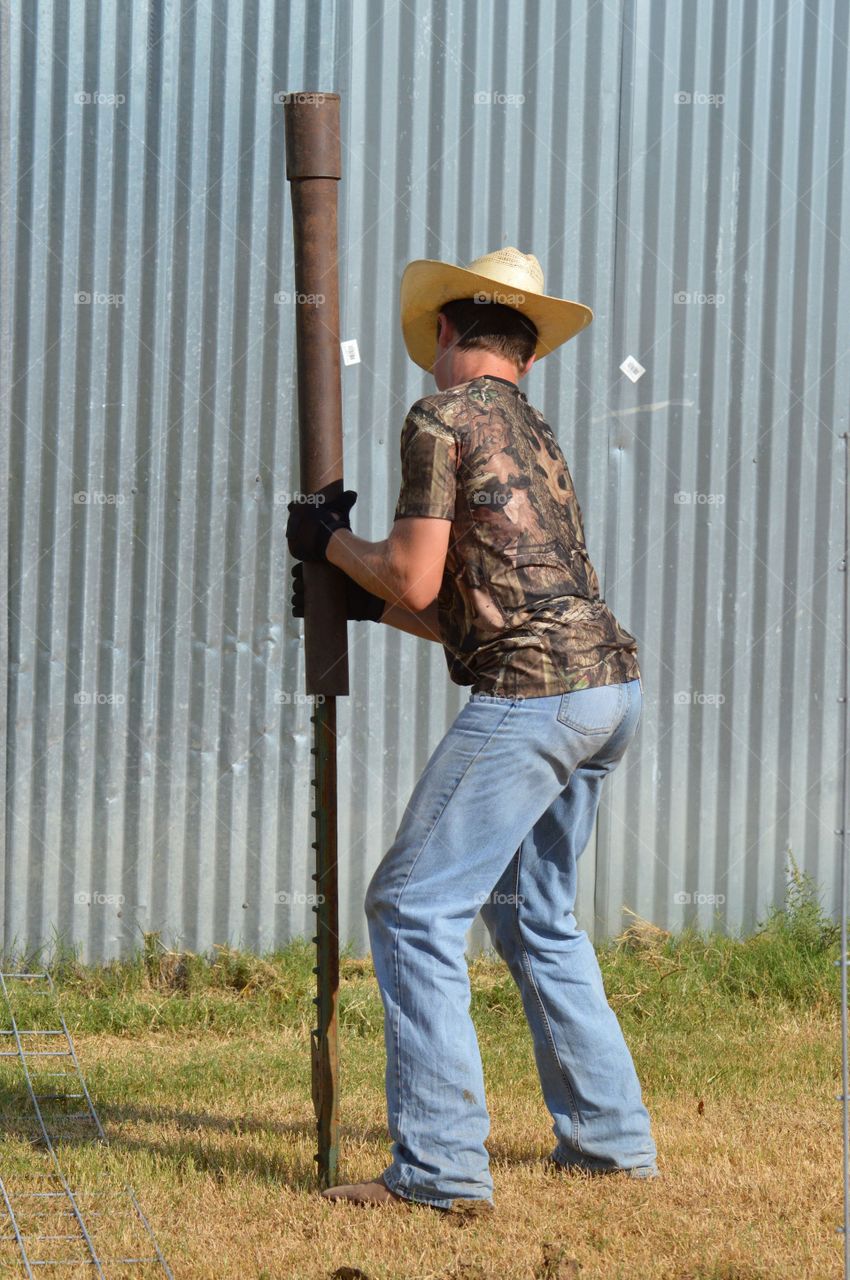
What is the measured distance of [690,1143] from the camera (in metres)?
4.05

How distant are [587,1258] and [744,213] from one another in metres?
4.29

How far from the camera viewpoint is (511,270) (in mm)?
3596

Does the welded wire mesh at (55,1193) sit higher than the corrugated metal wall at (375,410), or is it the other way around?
the corrugated metal wall at (375,410)

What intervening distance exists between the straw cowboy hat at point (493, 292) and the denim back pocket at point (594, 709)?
925mm

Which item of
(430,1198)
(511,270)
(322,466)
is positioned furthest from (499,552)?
(430,1198)

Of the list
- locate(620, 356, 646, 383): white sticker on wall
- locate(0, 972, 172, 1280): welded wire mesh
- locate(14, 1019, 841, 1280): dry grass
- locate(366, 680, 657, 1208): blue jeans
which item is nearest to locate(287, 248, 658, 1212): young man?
locate(366, 680, 657, 1208): blue jeans

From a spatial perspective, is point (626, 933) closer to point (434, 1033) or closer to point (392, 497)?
point (392, 497)

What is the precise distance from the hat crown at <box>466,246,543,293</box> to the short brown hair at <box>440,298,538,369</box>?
6 cm

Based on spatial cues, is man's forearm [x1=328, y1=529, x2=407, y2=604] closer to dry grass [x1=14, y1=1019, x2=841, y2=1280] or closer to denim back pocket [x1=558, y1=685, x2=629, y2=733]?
denim back pocket [x1=558, y1=685, x2=629, y2=733]

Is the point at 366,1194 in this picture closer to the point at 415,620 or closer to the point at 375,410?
the point at 415,620

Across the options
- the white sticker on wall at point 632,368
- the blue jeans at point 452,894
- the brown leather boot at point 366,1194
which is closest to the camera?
the blue jeans at point 452,894

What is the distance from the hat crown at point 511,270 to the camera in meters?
3.56

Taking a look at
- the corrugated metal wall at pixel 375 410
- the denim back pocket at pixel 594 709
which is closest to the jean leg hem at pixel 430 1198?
the denim back pocket at pixel 594 709

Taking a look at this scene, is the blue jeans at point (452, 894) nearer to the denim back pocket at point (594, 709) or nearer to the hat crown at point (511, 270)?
the denim back pocket at point (594, 709)
